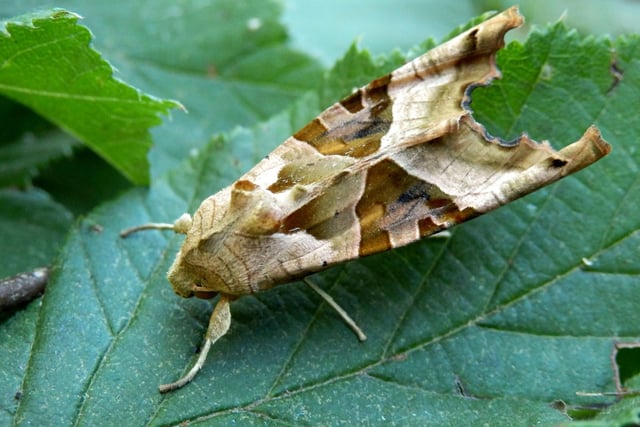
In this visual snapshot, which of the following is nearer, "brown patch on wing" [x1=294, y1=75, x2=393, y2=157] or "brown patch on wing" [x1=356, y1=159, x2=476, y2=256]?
"brown patch on wing" [x1=356, y1=159, x2=476, y2=256]

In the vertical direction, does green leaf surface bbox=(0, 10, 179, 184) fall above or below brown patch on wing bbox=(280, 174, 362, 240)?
above

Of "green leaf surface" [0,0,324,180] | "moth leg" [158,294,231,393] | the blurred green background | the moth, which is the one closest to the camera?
"moth leg" [158,294,231,393]

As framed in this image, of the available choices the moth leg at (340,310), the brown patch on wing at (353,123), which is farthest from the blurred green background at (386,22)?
the moth leg at (340,310)

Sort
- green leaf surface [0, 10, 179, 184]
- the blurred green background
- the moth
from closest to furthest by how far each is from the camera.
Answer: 1. green leaf surface [0, 10, 179, 184]
2. the moth
3. the blurred green background

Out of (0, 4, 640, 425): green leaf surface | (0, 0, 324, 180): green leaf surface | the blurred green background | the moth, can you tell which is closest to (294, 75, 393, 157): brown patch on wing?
the moth

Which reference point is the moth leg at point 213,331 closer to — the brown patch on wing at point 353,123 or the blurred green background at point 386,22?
Answer: the brown patch on wing at point 353,123

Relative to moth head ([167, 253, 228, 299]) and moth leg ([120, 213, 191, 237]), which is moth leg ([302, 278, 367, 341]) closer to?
moth head ([167, 253, 228, 299])

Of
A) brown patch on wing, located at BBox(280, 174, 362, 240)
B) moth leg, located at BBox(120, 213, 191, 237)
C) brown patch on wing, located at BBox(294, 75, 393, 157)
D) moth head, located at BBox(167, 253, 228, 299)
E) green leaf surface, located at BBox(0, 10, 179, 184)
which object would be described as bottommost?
moth head, located at BBox(167, 253, 228, 299)
